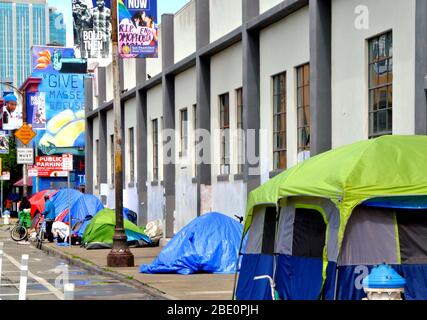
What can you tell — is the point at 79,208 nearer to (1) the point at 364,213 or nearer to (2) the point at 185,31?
(2) the point at 185,31

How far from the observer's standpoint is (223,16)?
27.2 metres

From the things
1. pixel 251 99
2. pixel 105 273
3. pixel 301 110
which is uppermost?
pixel 251 99

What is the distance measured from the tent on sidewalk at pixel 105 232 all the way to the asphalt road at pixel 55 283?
2.45 m

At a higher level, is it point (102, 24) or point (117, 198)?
point (102, 24)

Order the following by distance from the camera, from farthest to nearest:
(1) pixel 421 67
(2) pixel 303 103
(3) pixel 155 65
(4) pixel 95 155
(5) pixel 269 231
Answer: (4) pixel 95 155
(3) pixel 155 65
(2) pixel 303 103
(1) pixel 421 67
(5) pixel 269 231

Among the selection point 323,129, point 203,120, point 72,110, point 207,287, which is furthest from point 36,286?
point 72,110

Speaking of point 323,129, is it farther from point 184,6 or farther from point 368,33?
point 184,6

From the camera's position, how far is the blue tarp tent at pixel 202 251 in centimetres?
2094

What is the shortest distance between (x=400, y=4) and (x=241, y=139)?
949cm

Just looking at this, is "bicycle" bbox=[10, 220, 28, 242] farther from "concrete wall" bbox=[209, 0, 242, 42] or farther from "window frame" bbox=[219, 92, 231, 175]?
"concrete wall" bbox=[209, 0, 242, 42]

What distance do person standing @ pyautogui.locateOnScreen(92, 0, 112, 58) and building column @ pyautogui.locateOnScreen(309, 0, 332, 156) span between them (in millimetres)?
16514

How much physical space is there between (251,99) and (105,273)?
650 cm

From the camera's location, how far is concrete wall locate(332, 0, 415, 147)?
16422 millimetres

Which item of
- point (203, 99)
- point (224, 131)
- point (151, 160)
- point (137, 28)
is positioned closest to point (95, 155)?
point (151, 160)
